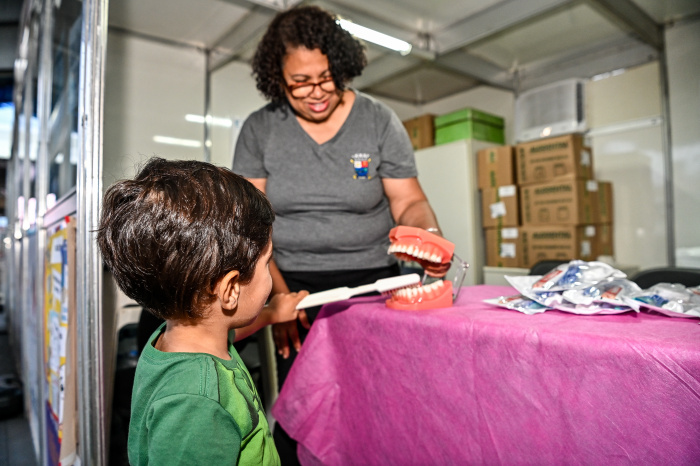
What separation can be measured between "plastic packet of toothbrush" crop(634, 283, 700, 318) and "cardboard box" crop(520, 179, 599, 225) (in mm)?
2698

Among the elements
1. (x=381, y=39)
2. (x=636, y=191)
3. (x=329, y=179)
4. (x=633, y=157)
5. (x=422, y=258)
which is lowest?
(x=422, y=258)

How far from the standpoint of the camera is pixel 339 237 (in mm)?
1233

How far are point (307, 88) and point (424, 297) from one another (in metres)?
0.67

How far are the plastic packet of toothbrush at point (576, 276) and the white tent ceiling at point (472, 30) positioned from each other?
2680 mm

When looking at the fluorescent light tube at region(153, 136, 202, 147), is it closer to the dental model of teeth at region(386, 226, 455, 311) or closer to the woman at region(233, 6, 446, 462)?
the woman at region(233, 6, 446, 462)

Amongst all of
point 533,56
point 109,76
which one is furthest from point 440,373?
point 533,56

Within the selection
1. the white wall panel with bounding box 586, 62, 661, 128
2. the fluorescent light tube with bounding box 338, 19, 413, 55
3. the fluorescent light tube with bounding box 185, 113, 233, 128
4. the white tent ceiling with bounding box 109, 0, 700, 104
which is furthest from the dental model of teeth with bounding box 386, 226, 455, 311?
the white wall panel with bounding box 586, 62, 661, 128

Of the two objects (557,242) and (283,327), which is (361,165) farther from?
(557,242)

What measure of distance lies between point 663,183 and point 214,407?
4.16 meters

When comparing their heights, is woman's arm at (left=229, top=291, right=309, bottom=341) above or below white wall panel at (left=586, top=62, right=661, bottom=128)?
below

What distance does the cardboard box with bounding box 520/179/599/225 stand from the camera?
3432 mm

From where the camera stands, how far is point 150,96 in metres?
3.65

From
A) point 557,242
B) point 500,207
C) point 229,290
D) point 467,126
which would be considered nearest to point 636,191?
point 557,242

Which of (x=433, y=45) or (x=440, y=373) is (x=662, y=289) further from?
(x=433, y=45)
